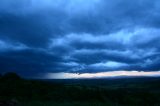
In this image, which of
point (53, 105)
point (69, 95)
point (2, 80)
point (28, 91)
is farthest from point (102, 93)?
point (2, 80)

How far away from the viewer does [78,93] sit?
A: 9275 centimetres

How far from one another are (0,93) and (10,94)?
3311 millimetres

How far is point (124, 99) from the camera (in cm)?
8688

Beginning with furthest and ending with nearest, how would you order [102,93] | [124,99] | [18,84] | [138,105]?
[18,84], [102,93], [124,99], [138,105]

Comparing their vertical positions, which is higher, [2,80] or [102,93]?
[2,80]

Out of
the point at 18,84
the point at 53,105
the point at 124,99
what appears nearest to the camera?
the point at 53,105

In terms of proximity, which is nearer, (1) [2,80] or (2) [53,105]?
(2) [53,105]

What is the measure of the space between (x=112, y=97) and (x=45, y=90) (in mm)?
22531

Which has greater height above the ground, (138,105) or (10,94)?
(10,94)

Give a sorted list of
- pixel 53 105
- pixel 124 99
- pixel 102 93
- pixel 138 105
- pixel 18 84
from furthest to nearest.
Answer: pixel 18 84 → pixel 102 93 → pixel 124 99 → pixel 138 105 → pixel 53 105

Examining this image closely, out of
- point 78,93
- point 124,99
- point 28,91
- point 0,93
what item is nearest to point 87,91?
point 78,93

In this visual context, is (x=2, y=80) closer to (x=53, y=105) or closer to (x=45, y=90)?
(x=45, y=90)

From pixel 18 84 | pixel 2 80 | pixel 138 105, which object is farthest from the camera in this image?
pixel 2 80

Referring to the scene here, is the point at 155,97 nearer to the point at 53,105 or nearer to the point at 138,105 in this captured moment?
the point at 138,105
